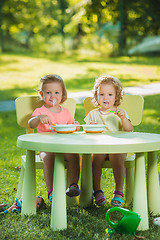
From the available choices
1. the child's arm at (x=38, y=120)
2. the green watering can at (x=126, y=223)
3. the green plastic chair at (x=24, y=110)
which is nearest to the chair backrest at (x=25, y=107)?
the green plastic chair at (x=24, y=110)

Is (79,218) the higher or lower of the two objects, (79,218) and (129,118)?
the lower

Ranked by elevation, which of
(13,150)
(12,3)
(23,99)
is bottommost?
(13,150)

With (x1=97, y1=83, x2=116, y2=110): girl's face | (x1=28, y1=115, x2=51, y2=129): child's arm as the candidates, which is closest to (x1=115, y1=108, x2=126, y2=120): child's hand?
(x1=97, y1=83, x2=116, y2=110): girl's face

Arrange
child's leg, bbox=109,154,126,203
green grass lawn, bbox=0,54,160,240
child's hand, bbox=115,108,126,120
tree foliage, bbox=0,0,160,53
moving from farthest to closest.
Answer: tree foliage, bbox=0,0,160,53
child's hand, bbox=115,108,126,120
child's leg, bbox=109,154,126,203
green grass lawn, bbox=0,54,160,240

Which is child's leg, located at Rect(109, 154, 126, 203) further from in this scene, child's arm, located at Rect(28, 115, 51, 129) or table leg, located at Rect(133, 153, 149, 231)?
child's arm, located at Rect(28, 115, 51, 129)

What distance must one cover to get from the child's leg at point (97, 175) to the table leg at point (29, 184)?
55cm

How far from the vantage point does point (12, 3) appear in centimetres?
2539

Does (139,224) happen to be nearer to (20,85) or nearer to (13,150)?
(13,150)

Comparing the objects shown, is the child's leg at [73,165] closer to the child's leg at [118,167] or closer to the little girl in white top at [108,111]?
the little girl in white top at [108,111]

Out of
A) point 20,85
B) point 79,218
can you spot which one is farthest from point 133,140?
point 20,85

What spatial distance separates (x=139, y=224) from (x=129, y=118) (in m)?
1.04

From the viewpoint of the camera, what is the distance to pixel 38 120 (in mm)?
3355

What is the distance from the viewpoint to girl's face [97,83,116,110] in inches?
140

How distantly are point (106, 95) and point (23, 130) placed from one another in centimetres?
421
